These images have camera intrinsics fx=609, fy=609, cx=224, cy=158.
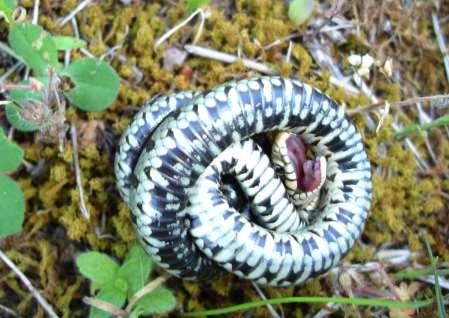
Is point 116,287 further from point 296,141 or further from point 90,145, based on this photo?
point 296,141

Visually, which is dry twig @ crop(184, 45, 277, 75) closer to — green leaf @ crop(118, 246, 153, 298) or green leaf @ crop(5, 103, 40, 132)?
green leaf @ crop(5, 103, 40, 132)

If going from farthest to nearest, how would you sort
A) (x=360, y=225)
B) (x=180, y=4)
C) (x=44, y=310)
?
(x=180, y=4)
(x=360, y=225)
(x=44, y=310)

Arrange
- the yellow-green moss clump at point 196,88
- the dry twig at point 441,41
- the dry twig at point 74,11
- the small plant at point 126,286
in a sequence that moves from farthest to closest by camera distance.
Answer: the dry twig at point 441,41 → the dry twig at point 74,11 → the yellow-green moss clump at point 196,88 → the small plant at point 126,286

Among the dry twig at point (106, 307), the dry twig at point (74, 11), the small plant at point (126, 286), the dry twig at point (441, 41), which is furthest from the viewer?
the dry twig at point (441, 41)

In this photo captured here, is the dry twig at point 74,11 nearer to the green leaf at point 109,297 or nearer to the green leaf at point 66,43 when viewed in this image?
the green leaf at point 66,43

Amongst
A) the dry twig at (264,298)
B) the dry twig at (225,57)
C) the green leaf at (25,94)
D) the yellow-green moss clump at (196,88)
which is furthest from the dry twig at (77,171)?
the dry twig at (264,298)

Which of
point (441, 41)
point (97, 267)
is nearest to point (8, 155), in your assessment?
point (97, 267)

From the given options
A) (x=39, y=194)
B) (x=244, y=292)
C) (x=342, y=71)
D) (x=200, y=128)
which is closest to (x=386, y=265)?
(x=244, y=292)
